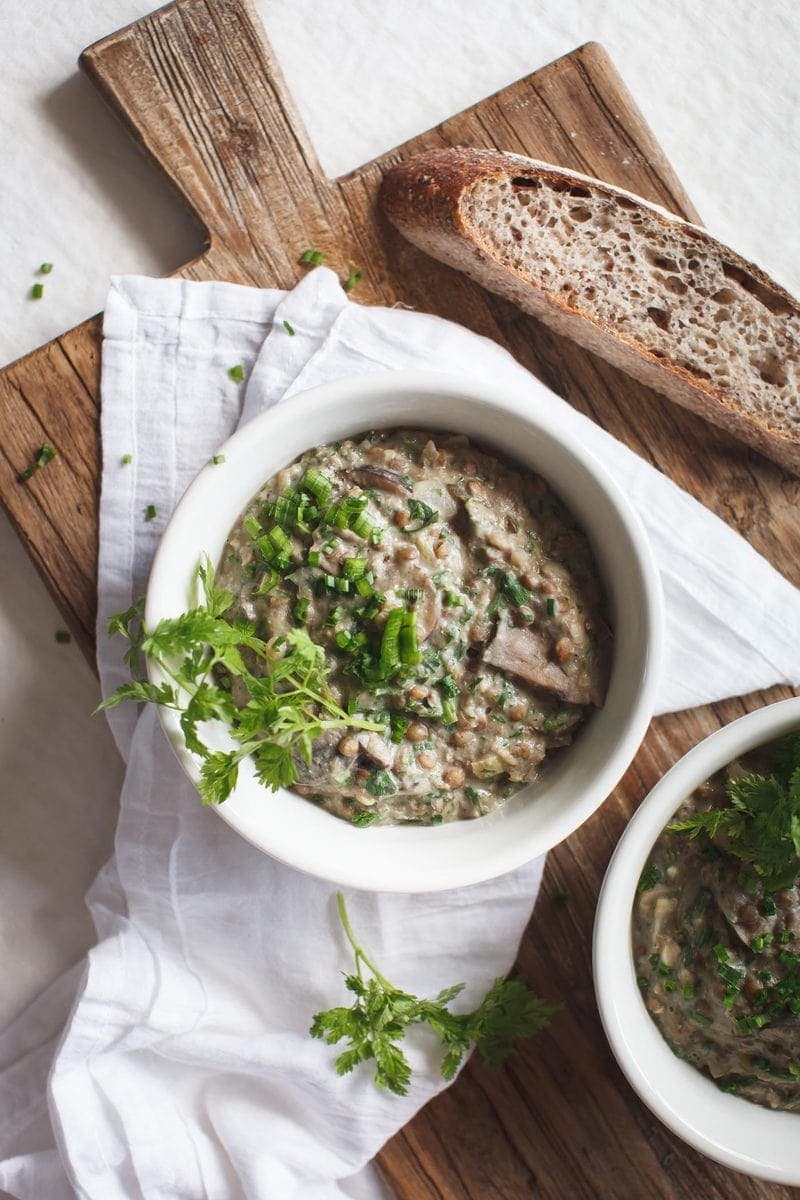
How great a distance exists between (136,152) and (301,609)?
1.64 metres

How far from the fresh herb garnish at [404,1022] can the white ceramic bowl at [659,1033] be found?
1.03 feet

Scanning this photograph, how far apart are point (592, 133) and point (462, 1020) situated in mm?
2385

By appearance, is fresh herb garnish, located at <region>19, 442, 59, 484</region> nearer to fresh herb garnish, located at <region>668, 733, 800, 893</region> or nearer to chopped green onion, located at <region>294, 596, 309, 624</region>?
chopped green onion, located at <region>294, 596, 309, 624</region>

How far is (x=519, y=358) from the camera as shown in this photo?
281cm

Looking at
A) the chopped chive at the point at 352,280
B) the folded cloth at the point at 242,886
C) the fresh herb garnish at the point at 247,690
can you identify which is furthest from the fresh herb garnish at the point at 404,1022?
the chopped chive at the point at 352,280

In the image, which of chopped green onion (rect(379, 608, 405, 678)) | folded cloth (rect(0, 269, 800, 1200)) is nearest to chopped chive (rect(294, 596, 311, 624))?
chopped green onion (rect(379, 608, 405, 678))

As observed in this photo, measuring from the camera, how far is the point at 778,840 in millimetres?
2275

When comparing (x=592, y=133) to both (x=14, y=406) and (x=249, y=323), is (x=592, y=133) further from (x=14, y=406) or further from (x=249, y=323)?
(x=14, y=406)

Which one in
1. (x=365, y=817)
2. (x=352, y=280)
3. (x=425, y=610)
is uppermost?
(x=352, y=280)

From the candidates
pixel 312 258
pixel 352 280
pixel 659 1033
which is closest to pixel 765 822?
pixel 659 1033

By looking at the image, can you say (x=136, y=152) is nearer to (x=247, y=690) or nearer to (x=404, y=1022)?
(x=247, y=690)

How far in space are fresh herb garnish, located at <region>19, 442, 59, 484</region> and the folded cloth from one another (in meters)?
0.17

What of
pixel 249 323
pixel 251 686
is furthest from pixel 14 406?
pixel 251 686

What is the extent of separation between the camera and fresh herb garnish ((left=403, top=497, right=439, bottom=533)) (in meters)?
2.18
